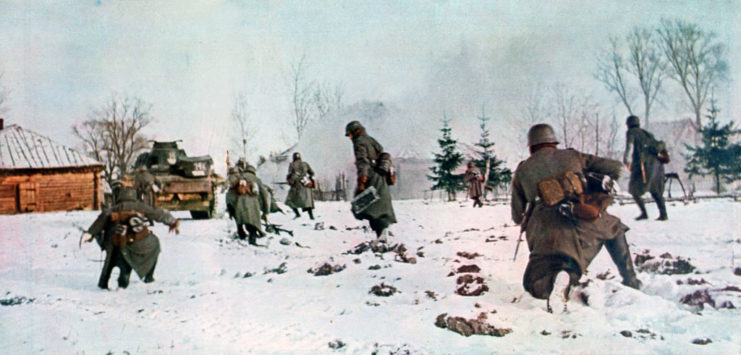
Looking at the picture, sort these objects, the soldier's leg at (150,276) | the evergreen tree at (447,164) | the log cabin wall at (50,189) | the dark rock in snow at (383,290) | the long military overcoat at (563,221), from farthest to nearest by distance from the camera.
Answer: the evergreen tree at (447,164) < the log cabin wall at (50,189) < the soldier's leg at (150,276) < the dark rock in snow at (383,290) < the long military overcoat at (563,221)

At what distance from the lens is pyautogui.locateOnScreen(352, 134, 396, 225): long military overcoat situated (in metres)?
4.36

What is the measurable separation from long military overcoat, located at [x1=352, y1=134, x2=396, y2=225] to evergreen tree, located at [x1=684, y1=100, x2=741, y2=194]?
2.66m

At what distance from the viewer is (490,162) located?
14.6 feet

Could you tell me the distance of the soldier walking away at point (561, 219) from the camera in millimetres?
3436

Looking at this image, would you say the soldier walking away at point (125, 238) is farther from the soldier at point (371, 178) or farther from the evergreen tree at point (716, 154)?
the evergreen tree at point (716, 154)

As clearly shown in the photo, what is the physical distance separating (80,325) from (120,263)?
1.78 feet

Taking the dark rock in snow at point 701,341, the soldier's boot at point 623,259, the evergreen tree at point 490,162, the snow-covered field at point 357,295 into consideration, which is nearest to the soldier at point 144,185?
the snow-covered field at point 357,295

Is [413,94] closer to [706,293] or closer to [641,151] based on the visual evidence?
[641,151]

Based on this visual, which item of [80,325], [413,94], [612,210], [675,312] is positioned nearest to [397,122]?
[413,94]

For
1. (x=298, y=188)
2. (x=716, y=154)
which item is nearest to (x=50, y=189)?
(x=298, y=188)

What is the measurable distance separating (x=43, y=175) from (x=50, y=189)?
14 centimetres

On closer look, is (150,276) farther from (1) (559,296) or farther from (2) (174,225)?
(1) (559,296)

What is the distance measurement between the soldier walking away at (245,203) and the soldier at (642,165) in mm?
3623

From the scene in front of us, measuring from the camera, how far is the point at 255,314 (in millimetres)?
3898
